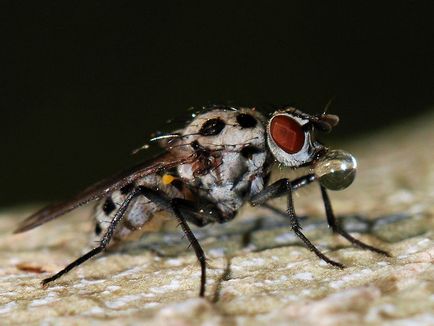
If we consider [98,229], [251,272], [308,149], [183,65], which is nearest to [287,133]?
[308,149]

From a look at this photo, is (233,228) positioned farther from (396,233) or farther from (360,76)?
(360,76)

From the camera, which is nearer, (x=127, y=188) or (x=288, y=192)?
(x=288, y=192)

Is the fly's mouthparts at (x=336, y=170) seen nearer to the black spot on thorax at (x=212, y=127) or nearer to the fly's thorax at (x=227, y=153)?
the fly's thorax at (x=227, y=153)

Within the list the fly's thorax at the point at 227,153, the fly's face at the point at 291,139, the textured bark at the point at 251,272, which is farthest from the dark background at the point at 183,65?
the fly's face at the point at 291,139

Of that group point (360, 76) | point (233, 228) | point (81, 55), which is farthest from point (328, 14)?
point (233, 228)

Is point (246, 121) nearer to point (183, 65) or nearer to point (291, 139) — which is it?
point (291, 139)

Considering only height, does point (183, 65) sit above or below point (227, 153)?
above
